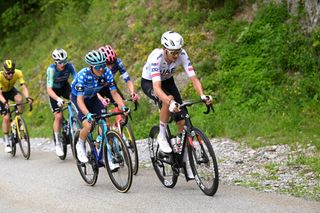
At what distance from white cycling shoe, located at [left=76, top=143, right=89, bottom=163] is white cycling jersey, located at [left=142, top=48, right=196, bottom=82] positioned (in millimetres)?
1791

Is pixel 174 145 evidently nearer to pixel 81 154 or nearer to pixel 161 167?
pixel 161 167

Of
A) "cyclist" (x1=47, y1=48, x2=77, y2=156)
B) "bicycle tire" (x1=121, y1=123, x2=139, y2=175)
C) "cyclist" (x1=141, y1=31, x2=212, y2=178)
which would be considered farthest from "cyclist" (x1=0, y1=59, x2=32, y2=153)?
"cyclist" (x1=141, y1=31, x2=212, y2=178)

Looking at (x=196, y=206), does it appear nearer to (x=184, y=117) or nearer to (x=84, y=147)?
(x=184, y=117)

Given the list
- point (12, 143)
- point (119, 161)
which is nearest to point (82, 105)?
point (119, 161)

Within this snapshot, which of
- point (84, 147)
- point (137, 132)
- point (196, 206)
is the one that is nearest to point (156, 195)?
point (196, 206)

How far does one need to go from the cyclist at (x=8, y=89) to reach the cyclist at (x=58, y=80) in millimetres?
859

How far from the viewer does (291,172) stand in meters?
8.81

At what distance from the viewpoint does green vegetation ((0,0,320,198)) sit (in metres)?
12.0

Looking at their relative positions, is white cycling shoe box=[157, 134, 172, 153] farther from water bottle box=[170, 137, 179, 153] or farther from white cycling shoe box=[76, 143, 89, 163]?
white cycling shoe box=[76, 143, 89, 163]

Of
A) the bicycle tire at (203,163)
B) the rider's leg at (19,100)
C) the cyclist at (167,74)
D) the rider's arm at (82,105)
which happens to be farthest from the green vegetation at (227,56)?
the rider's arm at (82,105)

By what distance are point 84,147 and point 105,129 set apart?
810 mm

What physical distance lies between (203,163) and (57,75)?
212 inches

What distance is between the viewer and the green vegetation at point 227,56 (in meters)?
12.0

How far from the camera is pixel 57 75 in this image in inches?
468
